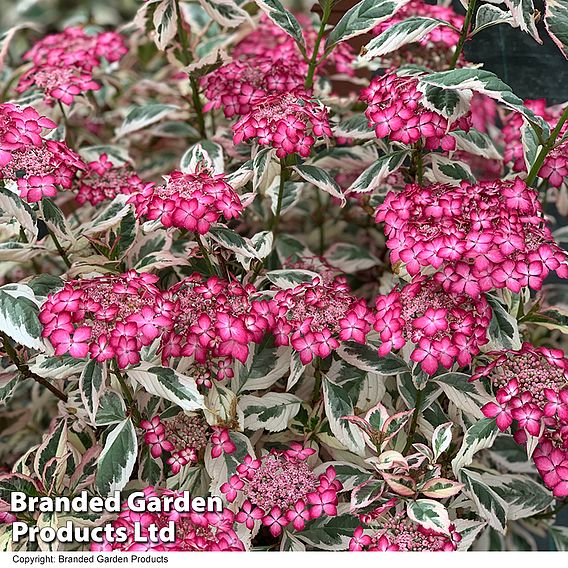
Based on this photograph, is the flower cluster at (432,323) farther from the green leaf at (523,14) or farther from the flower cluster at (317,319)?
the green leaf at (523,14)

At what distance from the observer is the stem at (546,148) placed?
103 cm

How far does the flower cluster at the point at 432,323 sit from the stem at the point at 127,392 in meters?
0.35

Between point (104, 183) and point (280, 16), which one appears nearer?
point (280, 16)

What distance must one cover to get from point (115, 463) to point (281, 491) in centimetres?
23

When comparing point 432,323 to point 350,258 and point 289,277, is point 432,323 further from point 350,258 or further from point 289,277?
point 350,258

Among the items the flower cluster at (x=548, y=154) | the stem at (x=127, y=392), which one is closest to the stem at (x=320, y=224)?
the flower cluster at (x=548, y=154)

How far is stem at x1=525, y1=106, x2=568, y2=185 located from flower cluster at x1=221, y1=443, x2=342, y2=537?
509 mm

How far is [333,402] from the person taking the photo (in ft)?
3.52

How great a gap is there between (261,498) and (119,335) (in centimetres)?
29

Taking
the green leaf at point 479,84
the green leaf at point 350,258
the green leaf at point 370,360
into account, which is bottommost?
the green leaf at point 350,258

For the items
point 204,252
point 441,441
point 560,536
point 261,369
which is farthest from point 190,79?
point 560,536

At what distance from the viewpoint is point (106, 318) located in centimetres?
93
